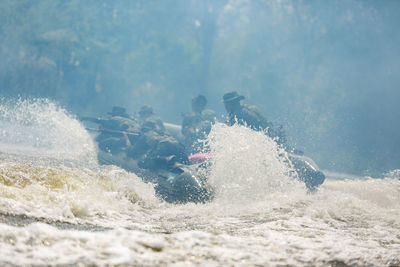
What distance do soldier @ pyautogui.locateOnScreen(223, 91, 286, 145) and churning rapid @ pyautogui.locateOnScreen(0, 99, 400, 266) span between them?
4044 mm

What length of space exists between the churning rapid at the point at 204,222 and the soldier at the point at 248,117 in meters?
4.04

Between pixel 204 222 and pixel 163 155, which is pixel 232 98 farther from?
pixel 204 222

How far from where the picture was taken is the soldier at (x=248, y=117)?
33.3ft

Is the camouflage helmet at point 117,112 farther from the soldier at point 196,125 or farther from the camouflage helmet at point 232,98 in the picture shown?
the camouflage helmet at point 232,98

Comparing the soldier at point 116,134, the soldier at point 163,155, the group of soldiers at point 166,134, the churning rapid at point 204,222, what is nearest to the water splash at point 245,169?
the churning rapid at point 204,222

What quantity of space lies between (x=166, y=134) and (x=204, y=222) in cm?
921

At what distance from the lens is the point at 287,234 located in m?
2.75

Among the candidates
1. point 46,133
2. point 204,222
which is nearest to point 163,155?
point 204,222

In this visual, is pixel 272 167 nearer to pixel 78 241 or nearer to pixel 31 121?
pixel 78 241

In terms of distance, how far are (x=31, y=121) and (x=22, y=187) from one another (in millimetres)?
11276

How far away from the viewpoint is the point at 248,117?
404 inches

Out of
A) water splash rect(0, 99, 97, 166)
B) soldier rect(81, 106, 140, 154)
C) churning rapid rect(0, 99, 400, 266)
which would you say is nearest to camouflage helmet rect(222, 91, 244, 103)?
soldier rect(81, 106, 140, 154)

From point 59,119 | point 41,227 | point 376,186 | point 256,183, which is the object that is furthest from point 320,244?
point 59,119

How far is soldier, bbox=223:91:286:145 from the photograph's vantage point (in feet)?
33.3
